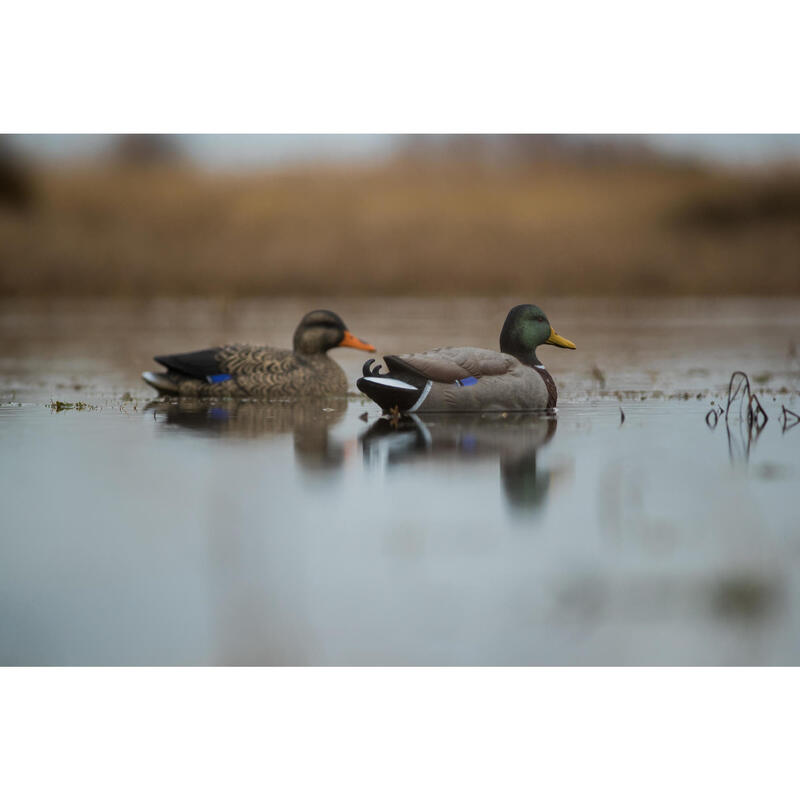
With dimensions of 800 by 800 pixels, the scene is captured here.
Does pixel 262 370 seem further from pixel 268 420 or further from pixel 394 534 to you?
pixel 394 534

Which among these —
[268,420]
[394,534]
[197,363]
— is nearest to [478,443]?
[268,420]

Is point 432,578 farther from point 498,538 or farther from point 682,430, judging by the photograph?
point 682,430

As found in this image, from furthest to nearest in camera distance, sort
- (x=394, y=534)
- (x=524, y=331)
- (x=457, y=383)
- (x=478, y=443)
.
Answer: (x=524, y=331) → (x=457, y=383) → (x=478, y=443) → (x=394, y=534)

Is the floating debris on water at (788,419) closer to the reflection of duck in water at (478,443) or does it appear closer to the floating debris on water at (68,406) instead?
the reflection of duck in water at (478,443)

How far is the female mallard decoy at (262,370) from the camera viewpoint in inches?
388

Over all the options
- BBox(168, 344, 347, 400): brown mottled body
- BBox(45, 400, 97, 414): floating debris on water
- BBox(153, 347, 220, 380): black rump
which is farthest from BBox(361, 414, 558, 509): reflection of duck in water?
BBox(45, 400, 97, 414): floating debris on water

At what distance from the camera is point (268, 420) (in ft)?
29.2

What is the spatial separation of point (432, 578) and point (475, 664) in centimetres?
77

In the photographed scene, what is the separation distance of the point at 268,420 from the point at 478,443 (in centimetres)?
192

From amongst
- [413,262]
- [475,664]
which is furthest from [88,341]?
[475,664]

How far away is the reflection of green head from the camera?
359 inches

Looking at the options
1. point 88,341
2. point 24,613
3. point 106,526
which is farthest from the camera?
point 88,341

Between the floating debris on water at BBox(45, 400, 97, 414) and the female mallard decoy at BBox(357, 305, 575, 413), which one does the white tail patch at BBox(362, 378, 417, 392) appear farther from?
the floating debris on water at BBox(45, 400, 97, 414)

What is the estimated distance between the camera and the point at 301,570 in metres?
5.01
